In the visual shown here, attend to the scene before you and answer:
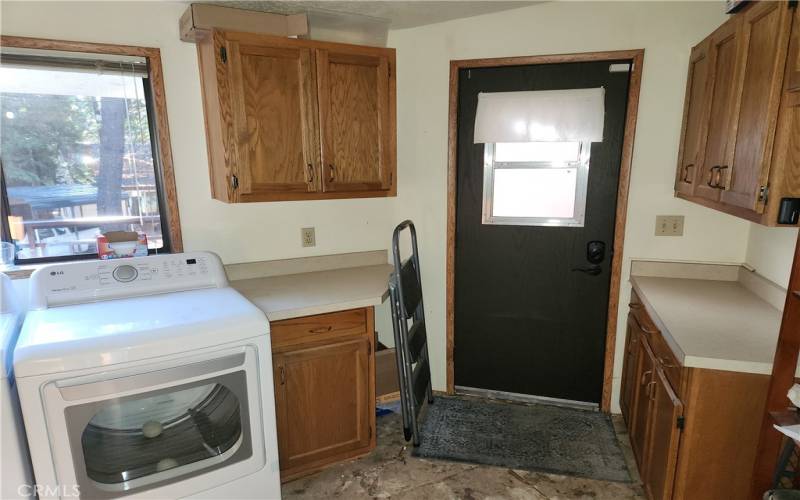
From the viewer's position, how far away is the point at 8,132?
199 cm

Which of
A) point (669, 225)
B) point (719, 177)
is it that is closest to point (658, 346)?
point (719, 177)

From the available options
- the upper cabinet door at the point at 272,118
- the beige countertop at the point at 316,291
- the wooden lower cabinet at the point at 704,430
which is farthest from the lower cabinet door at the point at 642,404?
the upper cabinet door at the point at 272,118

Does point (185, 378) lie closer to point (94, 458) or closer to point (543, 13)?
point (94, 458)

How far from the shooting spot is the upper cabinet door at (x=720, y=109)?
1700mm

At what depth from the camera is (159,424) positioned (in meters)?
1.70

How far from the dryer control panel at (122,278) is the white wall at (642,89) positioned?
1.25 metres

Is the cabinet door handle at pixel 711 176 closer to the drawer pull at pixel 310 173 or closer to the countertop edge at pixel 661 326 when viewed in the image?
the countertop edge at pixel 661 326

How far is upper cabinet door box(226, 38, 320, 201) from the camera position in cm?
201

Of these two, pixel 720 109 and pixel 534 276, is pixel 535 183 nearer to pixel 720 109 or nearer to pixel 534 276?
pixel 534 276

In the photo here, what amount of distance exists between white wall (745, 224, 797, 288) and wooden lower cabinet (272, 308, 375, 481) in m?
1.82

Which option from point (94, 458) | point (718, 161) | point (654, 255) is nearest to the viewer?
point (94, 458)

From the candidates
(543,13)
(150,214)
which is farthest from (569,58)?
(150,214)

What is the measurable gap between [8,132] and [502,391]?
2.91 m

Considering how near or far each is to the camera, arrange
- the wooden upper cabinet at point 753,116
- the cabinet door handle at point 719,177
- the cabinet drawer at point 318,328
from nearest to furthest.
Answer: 1. the wooden upper cabinet at point 753,116
2. the cabinet door handle at point 719,177
3. the cabinet drawer at point 318,328
